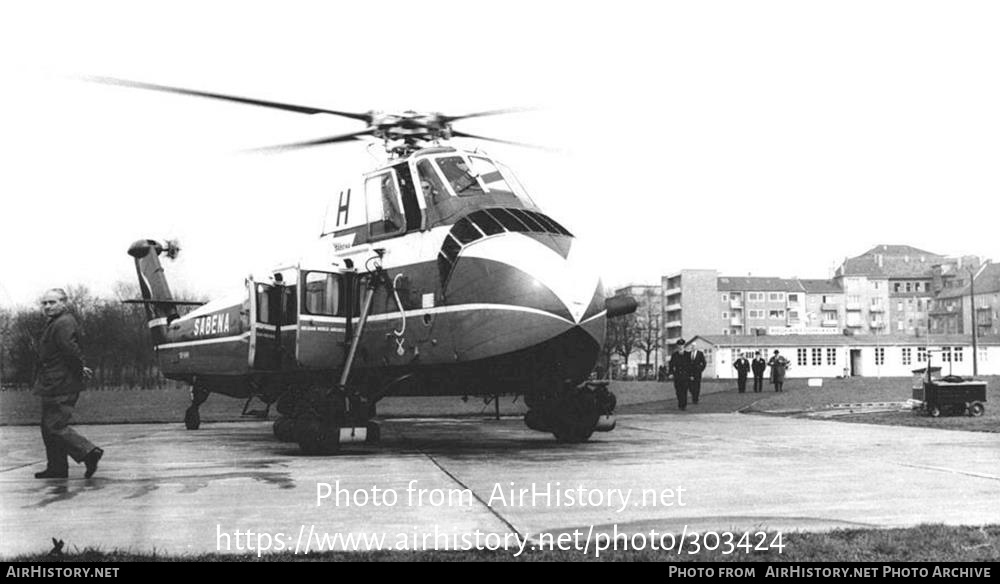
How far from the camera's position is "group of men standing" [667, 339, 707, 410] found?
2833 cm

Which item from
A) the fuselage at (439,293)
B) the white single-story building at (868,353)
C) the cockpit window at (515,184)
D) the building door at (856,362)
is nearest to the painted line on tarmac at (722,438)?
the fuselage at (439,293)

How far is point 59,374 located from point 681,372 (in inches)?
857

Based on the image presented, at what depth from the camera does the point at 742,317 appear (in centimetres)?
14050

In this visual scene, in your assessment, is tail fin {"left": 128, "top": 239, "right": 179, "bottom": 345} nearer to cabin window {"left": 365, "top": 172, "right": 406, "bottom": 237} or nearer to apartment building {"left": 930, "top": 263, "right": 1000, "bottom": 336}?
cabin window {"left": 365, "top": 172, "right": 406, "bottom": 237}

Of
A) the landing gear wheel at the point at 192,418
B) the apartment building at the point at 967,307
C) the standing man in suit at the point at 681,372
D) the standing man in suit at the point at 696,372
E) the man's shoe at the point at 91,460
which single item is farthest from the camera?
the apartment building at the point at 967,307

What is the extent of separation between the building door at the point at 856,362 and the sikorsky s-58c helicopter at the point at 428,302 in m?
83.2

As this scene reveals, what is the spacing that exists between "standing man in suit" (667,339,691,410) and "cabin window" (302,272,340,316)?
52.6 ft

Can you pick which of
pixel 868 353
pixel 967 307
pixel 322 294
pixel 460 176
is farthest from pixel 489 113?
pixel 868 353

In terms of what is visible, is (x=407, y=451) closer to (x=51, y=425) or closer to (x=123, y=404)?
(x=51, y=425)

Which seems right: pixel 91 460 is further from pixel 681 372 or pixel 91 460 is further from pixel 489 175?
pixel 681 372

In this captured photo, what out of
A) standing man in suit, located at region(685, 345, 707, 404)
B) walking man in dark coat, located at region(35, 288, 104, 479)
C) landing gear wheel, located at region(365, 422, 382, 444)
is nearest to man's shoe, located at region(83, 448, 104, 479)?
walking man in dark coat, located at region(35, 288, 104, 479)

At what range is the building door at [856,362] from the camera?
90938 mm

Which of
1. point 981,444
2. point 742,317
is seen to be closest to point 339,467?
point 981,444

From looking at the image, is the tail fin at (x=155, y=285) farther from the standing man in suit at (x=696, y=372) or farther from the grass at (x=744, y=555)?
the standing man in suit at (x=696, y=372)
